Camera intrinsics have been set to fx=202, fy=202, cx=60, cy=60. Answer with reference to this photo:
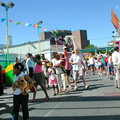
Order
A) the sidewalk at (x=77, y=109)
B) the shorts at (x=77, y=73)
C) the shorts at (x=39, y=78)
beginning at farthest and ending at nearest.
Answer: the shorts at (x=77, y=73) < the shorts at (x=39, y=78) < the sidewalk at (x=77, y=109)

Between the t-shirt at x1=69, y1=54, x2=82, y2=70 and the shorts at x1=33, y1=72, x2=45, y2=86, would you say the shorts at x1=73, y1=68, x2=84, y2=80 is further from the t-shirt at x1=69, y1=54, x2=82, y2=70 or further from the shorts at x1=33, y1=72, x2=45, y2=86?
the shorts at x1=33, y1=72, x2=45, y2=86

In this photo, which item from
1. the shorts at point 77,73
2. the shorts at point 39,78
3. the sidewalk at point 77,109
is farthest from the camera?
the shorts at point 77,73

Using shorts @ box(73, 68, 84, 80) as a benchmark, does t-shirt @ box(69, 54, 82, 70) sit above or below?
above

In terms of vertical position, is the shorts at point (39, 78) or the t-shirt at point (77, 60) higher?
the t-shirt at point (77, 60)

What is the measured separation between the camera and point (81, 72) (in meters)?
8.59

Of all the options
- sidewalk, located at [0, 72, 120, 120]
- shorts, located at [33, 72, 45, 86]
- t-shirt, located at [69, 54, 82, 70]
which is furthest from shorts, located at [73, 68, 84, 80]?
shorts, located at [33, 72, 45, 86]

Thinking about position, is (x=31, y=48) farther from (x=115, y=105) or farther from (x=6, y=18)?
(x=115, y=105)

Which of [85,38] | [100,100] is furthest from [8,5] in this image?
[85,38]

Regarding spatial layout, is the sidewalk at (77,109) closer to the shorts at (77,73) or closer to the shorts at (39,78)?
the shorts at (39,78)

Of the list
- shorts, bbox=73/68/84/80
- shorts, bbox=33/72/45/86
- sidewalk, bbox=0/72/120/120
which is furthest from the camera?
shorts, bbox=73/68/84/80

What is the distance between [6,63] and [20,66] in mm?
10969

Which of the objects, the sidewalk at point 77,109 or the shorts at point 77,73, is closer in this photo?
the sidewalk at point 77,109

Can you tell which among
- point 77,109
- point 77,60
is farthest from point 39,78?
point 77,60

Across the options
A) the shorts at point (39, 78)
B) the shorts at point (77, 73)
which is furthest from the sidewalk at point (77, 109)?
the shorts at point (77, 73)
